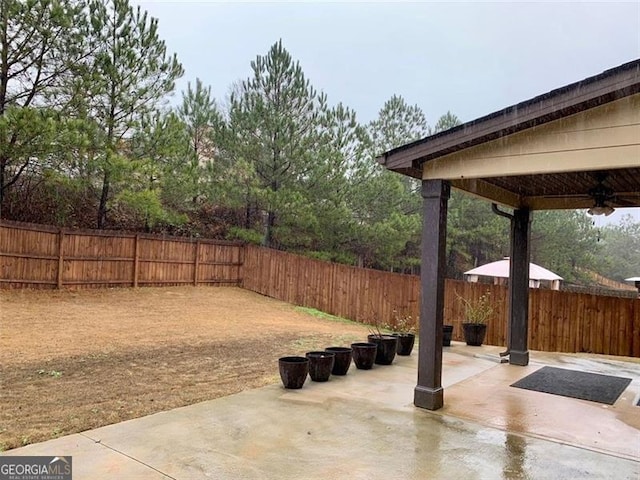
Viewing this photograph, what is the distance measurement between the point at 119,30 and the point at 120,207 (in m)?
5.28

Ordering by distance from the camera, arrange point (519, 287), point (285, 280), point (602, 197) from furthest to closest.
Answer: point (285, 280)
point (519, 287)
point (602, 197)

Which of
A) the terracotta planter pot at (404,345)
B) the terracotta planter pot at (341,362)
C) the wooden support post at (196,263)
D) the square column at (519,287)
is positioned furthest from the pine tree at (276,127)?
the terracotta planter pot at (341,362)

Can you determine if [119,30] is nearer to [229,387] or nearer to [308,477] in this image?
[229,387]

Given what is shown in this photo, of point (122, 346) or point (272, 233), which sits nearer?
point (122, 346)

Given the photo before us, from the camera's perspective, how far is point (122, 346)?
7324 millimetres

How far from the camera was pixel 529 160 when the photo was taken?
3912mm

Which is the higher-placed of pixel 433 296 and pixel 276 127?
pixel 276 127

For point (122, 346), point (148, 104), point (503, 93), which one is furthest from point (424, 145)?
point (503, 93)

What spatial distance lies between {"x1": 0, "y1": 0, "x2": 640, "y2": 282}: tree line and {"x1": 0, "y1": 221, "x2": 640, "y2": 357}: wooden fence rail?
103 centimetres

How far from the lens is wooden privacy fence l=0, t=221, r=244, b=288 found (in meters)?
10.5

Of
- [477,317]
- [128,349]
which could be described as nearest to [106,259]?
[128,349]

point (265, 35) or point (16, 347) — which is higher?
point (265, 35)

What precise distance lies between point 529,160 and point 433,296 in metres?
1.49

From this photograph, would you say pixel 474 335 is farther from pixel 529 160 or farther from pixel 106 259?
pixel 106 259
